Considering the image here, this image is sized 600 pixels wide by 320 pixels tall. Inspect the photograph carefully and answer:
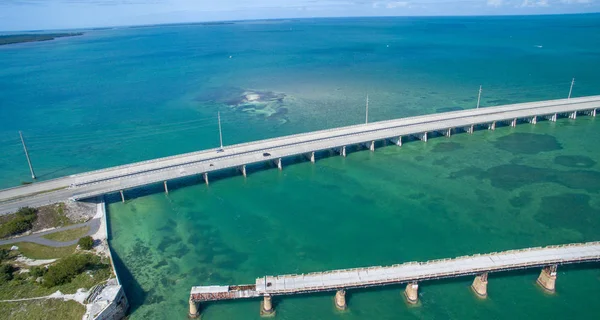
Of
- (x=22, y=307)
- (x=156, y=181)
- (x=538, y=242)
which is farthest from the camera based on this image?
(x=156, y=181)

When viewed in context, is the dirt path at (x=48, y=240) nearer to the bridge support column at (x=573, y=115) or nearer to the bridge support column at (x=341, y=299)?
the bridge support column at (x=341, y=299)

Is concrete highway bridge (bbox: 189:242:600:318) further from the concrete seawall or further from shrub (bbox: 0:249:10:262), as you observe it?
shrub (bbox: 0:249:10:262)

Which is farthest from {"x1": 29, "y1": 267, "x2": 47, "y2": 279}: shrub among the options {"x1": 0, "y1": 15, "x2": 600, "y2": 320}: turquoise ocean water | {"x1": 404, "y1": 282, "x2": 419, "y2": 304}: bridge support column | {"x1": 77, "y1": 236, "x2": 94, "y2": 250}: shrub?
{"x1": 404, "y1": 282, "x2": 419, "y2": 304}: bridge support column

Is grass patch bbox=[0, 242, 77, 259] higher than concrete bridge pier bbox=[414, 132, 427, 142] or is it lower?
lower

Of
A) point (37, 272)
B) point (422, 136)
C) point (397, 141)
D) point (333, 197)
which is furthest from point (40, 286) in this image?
point (422, 136)

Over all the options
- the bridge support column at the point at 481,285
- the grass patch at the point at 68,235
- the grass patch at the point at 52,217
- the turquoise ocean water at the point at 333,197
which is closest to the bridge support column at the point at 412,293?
the turquoise ocean water at the point at 333,197

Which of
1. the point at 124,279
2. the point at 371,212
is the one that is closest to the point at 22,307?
the point at 124,279

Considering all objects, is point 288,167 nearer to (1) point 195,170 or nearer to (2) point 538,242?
(1) point 195,170

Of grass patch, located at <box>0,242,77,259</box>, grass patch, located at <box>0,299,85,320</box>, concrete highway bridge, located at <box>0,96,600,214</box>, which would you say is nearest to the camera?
grass patch, located at <box>0,299,85,320</box>
